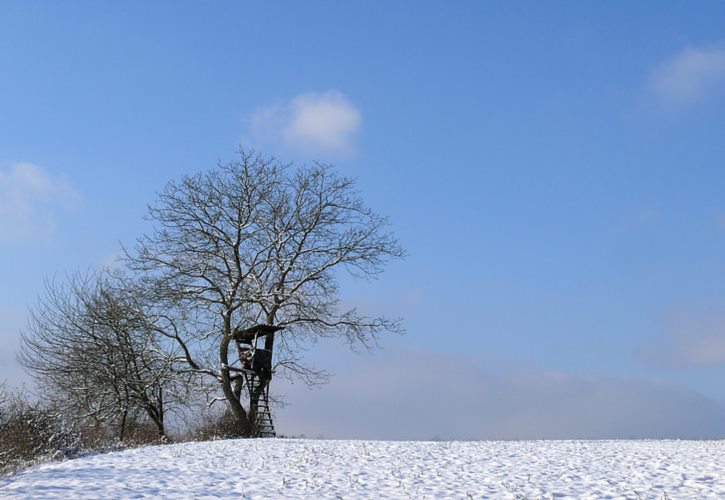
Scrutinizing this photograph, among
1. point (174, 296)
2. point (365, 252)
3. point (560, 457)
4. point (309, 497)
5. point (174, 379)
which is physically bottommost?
point (309, 497)

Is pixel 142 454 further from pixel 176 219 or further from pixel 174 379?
pixel 176 219

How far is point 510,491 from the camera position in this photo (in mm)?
11930

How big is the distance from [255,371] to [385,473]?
11830 millimetres

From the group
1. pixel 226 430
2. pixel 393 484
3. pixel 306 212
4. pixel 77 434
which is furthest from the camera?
pixel 306 212

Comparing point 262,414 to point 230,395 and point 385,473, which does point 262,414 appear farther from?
point 385,473

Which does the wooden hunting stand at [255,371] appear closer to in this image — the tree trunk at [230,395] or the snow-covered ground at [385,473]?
the tree trunk at [230,395]

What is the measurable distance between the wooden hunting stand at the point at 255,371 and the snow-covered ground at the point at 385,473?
6734 mm

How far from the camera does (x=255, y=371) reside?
80.7 ft

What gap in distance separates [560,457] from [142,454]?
910 cm

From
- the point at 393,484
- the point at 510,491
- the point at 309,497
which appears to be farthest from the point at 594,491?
the point at 309,497

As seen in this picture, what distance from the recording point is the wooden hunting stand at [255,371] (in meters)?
24.4

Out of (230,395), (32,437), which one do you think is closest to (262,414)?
(230,395)

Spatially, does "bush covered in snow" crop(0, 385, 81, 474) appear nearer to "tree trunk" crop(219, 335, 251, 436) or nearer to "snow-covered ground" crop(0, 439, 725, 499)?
"snow-covered ground" crop(0, 439, 725, 499)

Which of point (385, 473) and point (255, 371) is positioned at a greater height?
point (255, 371)
